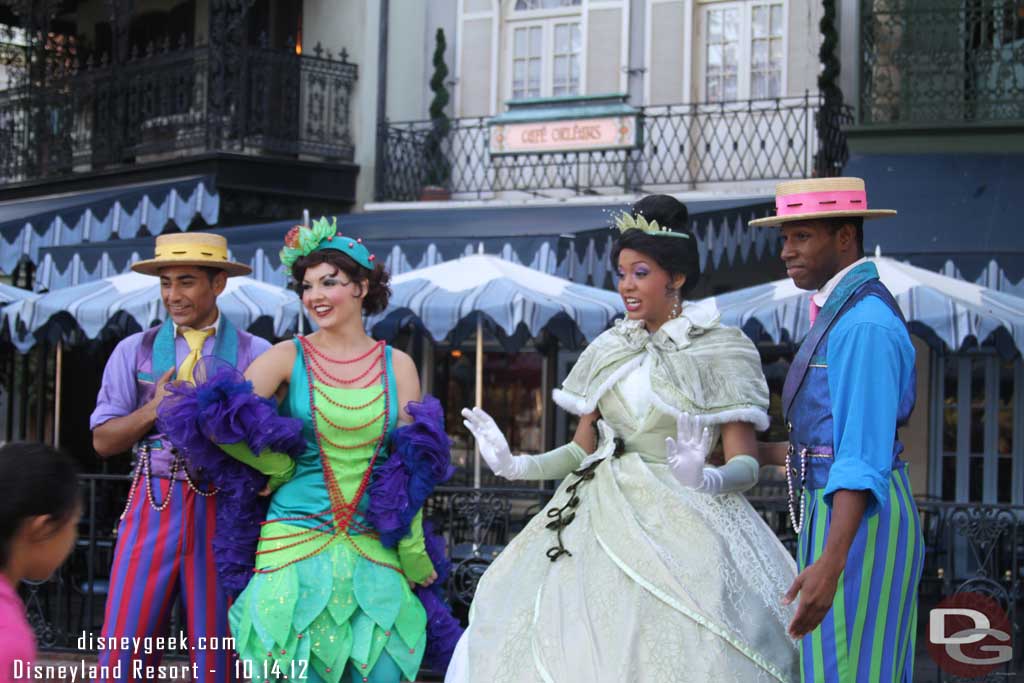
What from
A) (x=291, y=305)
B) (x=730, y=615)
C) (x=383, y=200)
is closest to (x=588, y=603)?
(x=730, y=615)

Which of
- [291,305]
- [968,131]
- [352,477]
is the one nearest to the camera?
[352,477]

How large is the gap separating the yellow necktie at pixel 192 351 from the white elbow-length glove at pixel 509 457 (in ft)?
4.14

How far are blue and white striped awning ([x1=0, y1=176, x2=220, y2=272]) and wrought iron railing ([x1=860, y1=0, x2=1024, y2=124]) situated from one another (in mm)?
6228

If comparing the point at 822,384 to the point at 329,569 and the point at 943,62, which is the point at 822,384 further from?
the point at 943,62

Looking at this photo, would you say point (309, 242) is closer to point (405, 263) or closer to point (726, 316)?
point (726, 316)

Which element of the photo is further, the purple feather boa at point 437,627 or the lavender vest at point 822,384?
the purple feather boa at point 437,627

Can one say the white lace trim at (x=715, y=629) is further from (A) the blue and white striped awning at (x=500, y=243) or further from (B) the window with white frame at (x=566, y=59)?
(B) the window with white frame at (x=566, y=59)

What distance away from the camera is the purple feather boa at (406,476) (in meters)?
4.45

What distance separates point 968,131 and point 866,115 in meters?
0.86

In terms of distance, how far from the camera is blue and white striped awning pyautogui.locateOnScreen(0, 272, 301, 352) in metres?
9.40

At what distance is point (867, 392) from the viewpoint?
351cm

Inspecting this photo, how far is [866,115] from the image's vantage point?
12.3m

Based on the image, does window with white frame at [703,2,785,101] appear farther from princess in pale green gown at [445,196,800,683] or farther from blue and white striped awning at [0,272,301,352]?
princess in pale green gown at [445,196,800,683]

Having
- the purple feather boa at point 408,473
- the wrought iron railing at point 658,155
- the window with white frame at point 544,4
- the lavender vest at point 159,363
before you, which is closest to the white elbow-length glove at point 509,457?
the purple feather boa at point 408,473
